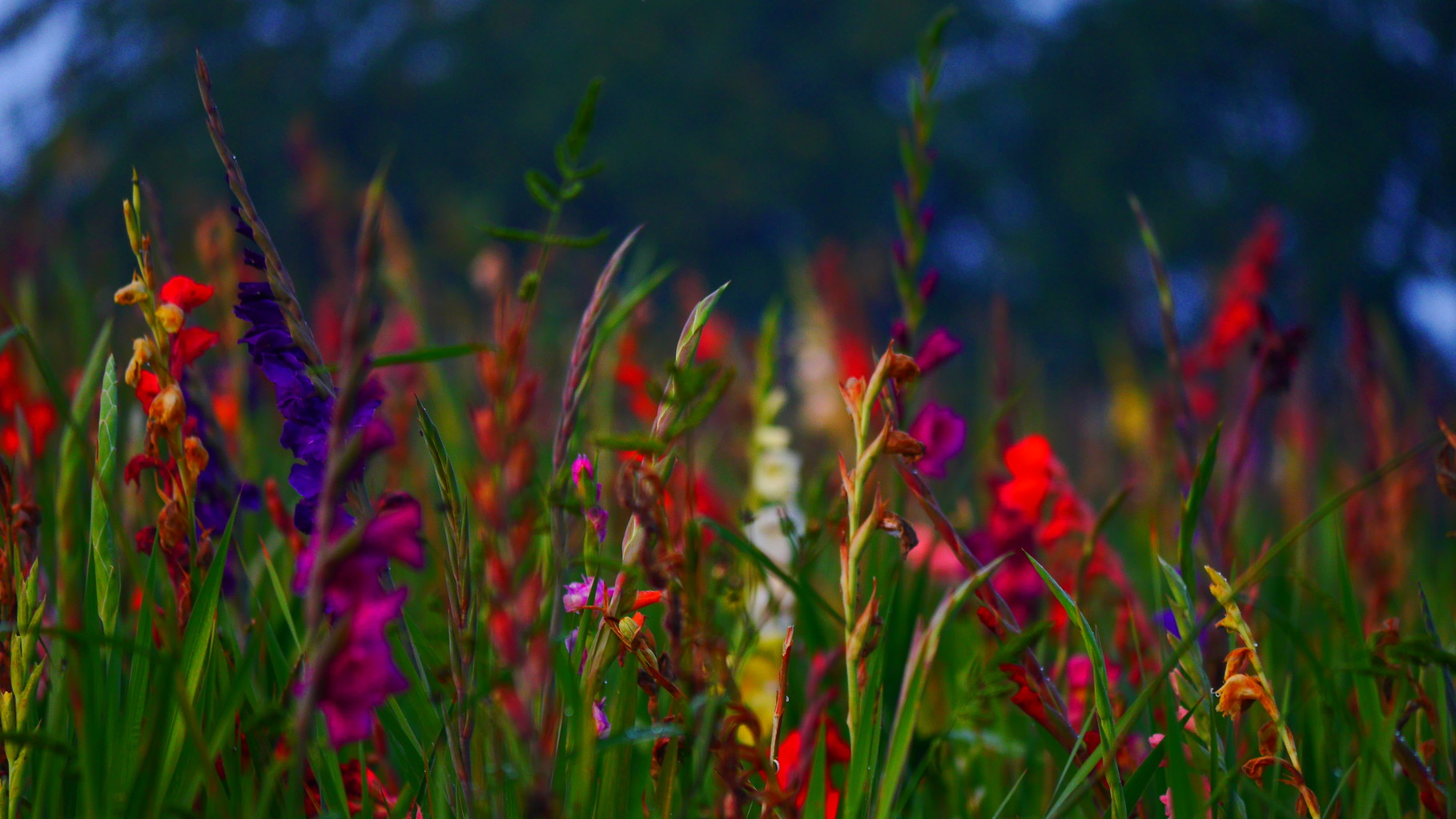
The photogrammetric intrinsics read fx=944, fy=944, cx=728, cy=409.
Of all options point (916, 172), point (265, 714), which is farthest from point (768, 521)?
point (265, 714)

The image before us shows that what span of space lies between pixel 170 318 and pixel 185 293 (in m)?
0.05

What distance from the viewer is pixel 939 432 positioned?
87cm

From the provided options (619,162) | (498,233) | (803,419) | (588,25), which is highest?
(588,25)

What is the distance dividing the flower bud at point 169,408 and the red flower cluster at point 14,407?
85cm

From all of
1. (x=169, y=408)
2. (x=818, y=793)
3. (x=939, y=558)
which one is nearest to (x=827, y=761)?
(x=818, y=793)

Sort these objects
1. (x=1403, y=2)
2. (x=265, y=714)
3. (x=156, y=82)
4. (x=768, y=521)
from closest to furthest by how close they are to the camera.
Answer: (x=265, y=714)
(x=768, y=521)
(x=1403, y=2)
(x=156, y=82)

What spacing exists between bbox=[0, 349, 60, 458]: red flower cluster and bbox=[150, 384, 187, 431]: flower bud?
0.85 metres

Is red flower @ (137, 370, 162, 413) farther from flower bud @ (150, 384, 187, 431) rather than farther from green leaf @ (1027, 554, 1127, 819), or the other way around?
green leaf @ (1027, 554, 1127, 819)

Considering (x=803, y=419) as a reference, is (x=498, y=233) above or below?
above

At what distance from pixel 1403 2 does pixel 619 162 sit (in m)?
18.2

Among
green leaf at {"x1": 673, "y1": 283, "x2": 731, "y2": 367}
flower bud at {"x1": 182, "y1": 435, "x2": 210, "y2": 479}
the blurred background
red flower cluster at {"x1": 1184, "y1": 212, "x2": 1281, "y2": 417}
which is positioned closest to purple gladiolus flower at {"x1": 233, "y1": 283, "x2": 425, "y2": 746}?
flower bud at {"x1": 182, "y1": 435, "x2": 210, "y2": 479}

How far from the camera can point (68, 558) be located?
0.54 metres

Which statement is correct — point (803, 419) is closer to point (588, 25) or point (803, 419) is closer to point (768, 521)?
point (768, 521)

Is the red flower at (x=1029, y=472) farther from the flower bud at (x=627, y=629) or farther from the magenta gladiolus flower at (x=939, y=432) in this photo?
the flower bud at (x=627, y=629)
